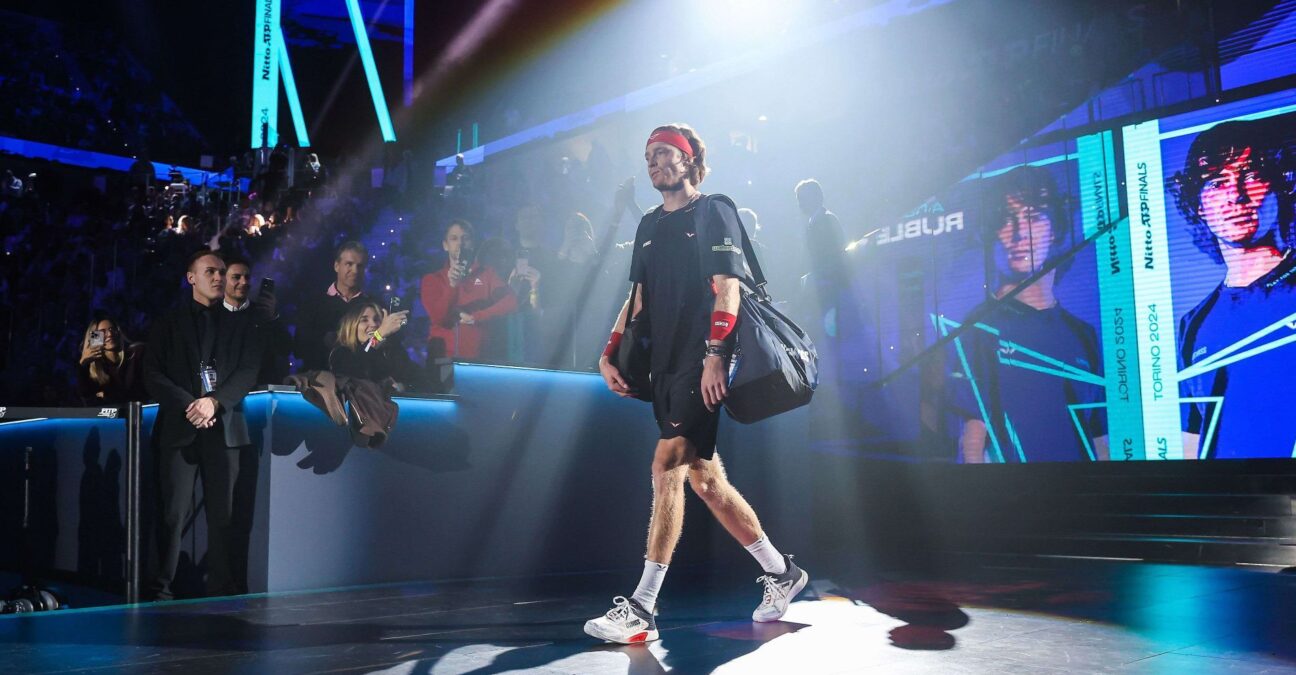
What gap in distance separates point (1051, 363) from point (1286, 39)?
3.34 metres

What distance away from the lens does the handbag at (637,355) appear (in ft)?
10.9

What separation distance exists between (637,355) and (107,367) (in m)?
4.03

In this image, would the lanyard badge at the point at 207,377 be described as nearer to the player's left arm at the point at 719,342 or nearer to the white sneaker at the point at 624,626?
the white sneaker at the point at 624,626

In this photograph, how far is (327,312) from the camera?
5.12m

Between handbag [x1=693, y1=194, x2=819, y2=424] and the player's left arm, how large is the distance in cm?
4

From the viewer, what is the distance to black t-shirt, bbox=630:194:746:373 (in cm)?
315

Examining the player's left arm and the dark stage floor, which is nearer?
the dark stage floor

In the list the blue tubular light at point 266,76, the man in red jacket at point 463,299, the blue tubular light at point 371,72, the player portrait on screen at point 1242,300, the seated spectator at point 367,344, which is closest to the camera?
the seated spectator at point 367,344

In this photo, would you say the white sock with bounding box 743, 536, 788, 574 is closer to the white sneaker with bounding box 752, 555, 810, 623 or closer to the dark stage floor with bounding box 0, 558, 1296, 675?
the white sneaker with bounding box 752, 555, 810, 623

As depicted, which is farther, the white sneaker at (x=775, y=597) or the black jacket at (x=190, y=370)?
the black jacket at (x=190, y=370)

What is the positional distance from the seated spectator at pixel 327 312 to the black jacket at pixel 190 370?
0.38 m

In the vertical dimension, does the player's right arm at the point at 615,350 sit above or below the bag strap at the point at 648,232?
below

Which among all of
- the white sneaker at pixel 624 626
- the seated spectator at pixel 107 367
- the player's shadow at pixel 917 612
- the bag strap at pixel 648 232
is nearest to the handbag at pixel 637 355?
the bag strap at pixel 648 232

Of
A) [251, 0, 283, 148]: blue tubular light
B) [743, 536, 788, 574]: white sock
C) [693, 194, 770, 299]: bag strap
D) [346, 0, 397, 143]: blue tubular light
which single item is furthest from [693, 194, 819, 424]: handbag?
[251, 0, 283, 148]: blue tubular light
